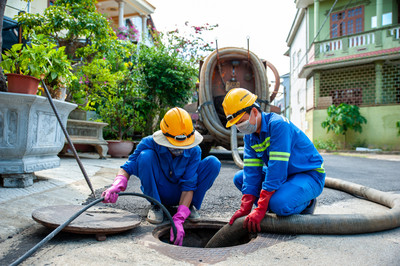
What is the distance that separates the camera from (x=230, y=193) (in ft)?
10.6

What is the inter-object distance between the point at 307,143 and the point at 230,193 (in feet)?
4.35

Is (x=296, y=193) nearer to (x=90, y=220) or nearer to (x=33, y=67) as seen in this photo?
(x=90, y=220)

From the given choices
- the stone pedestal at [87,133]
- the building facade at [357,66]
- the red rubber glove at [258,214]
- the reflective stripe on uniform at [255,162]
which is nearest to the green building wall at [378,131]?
the building facade at [357,66]

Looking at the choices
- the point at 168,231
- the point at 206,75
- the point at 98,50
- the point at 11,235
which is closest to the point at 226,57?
the point at 206,75

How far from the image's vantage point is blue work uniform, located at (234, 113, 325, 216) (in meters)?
1.91

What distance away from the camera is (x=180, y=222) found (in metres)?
2.09

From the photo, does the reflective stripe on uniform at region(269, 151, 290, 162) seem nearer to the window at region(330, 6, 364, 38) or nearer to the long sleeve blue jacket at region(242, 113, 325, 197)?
the long sleeve blue jacket at region(242, 113, 325, 197)


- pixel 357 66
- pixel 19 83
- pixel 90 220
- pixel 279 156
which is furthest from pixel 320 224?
pixel 357 66

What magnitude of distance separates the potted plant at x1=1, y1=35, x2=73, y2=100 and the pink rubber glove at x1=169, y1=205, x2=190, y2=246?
177 centimetres

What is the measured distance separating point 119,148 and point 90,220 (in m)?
4.69

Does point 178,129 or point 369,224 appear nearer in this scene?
point 369,224

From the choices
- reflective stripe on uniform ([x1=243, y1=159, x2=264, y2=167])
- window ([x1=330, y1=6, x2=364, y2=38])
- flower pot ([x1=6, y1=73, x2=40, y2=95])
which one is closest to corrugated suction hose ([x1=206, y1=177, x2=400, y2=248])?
reflective stripe on uniform ([x1=243, y1=159, x2=264, y2=167])

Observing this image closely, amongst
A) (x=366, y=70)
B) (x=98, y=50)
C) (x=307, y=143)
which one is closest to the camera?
(x=307, y=143)

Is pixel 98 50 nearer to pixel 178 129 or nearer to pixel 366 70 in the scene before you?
pixel 178 129
